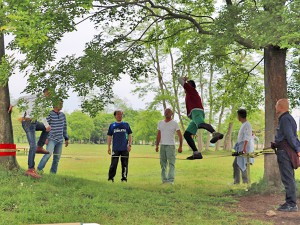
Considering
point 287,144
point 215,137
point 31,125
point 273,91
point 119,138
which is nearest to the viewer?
point 287,144

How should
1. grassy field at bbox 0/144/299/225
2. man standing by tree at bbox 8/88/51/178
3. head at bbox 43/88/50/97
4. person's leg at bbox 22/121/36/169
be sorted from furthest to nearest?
1. person's leg at bbox 22/121/36/169
2. man standing by tree at bbox 8/88/51/178
3. head at bbox 43/88/50/97
4. grassy field at bbox 0/144/299/225

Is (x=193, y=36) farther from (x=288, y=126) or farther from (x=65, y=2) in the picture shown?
(x=288, y=126)

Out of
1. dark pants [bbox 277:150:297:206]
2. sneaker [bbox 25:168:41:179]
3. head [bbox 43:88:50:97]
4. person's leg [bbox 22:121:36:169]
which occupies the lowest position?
sneaker [bbox 25:168:41:179]

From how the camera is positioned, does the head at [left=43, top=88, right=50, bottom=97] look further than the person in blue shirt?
No

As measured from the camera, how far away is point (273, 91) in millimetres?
9070

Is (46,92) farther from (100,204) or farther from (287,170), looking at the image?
(287,170)

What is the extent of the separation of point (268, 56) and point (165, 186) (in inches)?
151

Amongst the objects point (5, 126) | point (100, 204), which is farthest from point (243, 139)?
point (5, 126)

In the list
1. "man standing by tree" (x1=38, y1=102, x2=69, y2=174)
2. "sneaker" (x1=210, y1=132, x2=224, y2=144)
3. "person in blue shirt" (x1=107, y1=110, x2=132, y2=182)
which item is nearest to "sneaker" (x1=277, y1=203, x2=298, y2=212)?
"sneaker" (x1=210, y1=132, x2=224, y2=144)

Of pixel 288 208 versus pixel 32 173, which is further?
→ pixel 32 173

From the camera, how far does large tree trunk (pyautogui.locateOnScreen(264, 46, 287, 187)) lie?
29.7ft

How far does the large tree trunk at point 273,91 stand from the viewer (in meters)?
9.05

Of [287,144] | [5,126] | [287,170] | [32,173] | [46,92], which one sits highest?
[46,92]

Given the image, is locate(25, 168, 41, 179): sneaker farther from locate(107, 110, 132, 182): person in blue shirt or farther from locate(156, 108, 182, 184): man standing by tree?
locate(156, 108, 182, 184): man standing by tree
